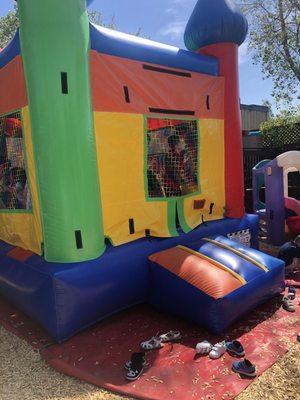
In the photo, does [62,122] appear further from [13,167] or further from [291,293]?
[291,293]

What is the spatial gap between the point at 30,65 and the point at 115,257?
1.72m

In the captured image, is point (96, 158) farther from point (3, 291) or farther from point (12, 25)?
point (12, 25)

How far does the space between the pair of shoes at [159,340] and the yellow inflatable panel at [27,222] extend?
4.09 feet

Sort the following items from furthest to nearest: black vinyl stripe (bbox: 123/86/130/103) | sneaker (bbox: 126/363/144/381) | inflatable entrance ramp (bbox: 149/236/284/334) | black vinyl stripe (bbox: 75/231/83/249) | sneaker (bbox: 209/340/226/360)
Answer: black vinyl stripe (bbox: 123/86/130/103) < black vinyl stripe (bbox: 75/231/83/249) < inflatable entrance ramp (bbox: 149/236/284/334) < sneaker (bbox: 209/340/226/360) < sneaker (bbox: 126/363/144/381)

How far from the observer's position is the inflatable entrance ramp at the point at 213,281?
292cm

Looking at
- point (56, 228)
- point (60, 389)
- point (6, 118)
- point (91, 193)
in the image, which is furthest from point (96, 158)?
point (60, 389)

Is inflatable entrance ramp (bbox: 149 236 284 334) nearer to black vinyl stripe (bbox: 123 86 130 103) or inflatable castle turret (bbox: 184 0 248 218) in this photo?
inflatable castle turret (bbox: 184 0 248 218)

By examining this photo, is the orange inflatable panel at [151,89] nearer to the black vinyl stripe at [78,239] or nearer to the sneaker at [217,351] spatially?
the black vinyl stripe at [78,239]

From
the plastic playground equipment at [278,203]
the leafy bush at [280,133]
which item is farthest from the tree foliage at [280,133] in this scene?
the plastic playground equipment at [278,203]

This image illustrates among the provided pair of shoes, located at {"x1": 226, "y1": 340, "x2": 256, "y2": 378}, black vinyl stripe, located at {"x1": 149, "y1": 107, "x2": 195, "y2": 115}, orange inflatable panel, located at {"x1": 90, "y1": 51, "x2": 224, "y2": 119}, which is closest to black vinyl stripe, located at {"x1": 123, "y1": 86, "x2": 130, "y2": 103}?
orange inflatable panel, located at {"x1": 90, "y1": 51, "x2": 224, "y2": 119}

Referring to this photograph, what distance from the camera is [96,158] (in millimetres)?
3154

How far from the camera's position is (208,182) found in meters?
4.32

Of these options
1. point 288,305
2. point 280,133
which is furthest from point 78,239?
point 280,133

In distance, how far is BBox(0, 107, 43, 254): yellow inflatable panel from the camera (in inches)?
129
